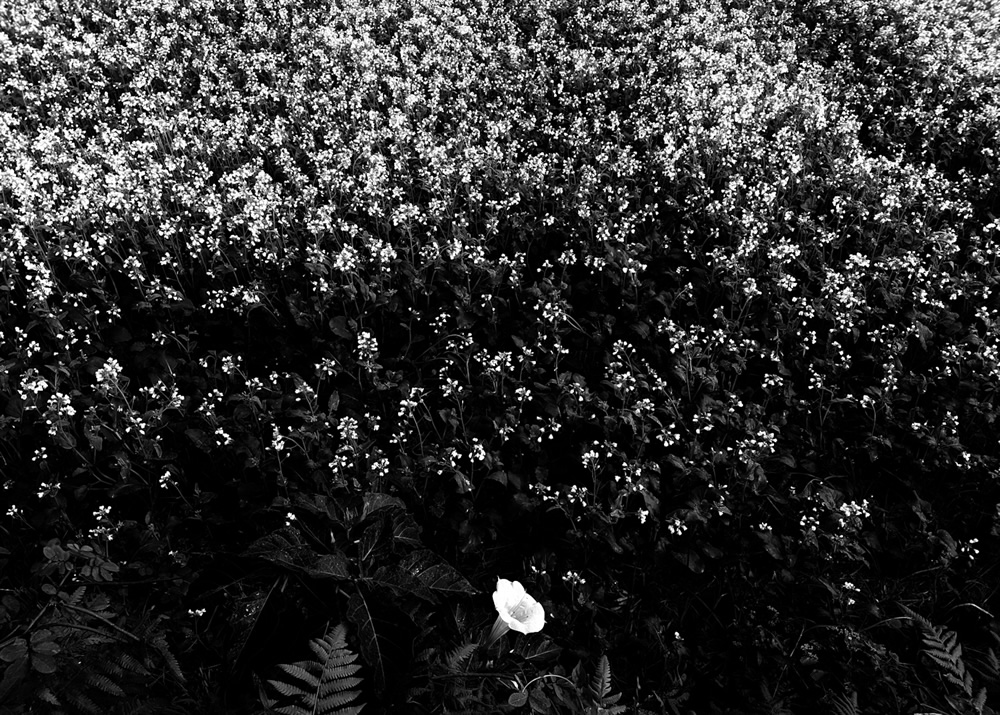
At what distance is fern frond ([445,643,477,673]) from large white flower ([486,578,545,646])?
5.2 inches

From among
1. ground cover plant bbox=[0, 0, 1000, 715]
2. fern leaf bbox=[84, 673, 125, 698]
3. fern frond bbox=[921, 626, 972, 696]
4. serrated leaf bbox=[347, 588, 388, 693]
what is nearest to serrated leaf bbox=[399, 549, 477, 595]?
ground cover plant bbox=[0, 0, 1000, 715]

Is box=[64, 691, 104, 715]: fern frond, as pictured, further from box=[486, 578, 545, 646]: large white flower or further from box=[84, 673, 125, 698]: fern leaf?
box=[486, 578, 545, 646]: large white flower

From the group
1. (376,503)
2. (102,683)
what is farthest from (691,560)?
(102,683)

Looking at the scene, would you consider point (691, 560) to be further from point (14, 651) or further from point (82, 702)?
point (14, 651)

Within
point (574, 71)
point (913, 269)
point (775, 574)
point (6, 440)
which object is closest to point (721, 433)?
point (775, 574)

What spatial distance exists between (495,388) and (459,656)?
196 centimetres

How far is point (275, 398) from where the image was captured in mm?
3916

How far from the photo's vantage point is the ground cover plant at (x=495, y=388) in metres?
2.78

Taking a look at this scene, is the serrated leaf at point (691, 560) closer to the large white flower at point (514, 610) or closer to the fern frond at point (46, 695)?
the large white flower at point (514, 610)

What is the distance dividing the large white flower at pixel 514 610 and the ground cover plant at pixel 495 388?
15 mm

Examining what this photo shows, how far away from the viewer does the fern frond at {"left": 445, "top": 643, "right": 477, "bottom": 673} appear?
220 centimetres

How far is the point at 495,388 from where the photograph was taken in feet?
13.0

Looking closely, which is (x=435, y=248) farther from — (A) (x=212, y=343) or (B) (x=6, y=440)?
(B) (x=6, y=440)

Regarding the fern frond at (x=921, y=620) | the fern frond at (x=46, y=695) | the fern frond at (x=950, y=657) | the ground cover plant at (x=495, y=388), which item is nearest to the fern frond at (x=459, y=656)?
the ground cover plant at (x=495, y=388)
